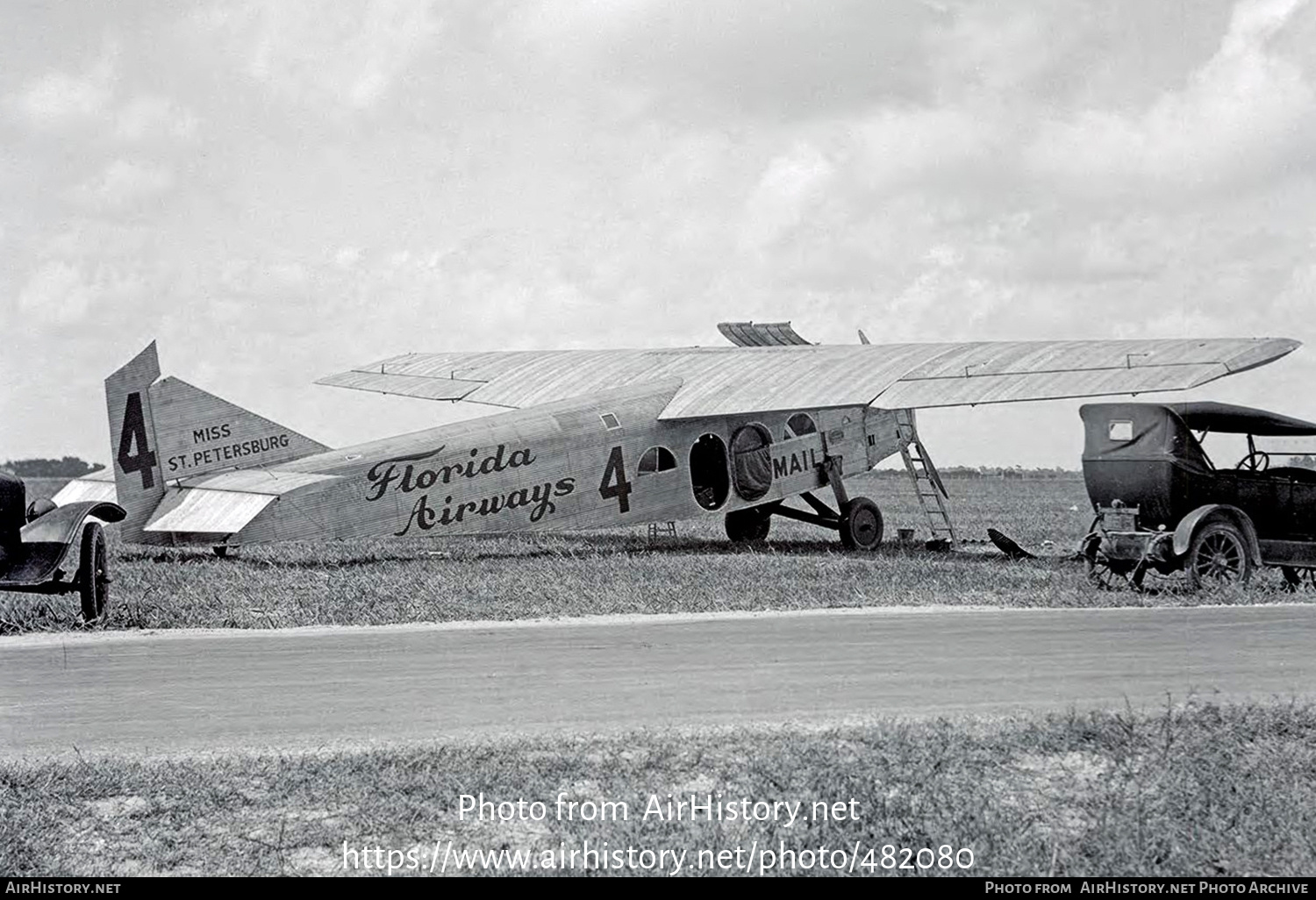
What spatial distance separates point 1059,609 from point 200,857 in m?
10.7

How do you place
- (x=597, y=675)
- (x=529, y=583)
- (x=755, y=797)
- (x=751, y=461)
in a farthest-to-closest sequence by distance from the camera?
1. (x=751, y=461)
2. (x=529, y=583)
3. (x=597, y=675)
4. (x=755, y=797)

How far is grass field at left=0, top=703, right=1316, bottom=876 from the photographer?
6.12m

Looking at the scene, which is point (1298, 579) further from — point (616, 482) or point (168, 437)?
point (168, 437)

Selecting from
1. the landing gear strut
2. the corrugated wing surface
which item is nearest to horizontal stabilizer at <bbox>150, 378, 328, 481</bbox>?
the corrugated wing surface

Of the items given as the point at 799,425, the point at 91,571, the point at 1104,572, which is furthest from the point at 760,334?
the point at 91,571

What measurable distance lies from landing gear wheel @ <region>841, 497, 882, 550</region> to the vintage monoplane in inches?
1.4

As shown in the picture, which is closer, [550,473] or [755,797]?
[755,797]

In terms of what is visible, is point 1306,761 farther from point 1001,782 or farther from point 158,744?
point 158,744

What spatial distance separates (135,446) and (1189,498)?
15.0 metres

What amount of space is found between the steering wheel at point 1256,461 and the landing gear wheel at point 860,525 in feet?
26.4

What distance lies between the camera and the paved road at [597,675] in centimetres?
848

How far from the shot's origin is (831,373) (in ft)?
77.5

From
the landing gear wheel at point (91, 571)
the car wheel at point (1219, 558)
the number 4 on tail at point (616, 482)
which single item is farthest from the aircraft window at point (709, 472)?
the landing gear wheel at point (91, 571)

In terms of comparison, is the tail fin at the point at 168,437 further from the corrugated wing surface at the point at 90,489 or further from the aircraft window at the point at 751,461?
the aircraft window at the point at 751,461
